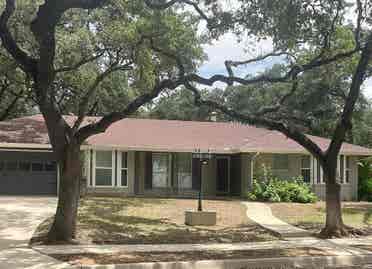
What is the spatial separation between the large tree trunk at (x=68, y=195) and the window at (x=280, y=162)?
54.8ft

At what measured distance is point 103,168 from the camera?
2841 centimetres

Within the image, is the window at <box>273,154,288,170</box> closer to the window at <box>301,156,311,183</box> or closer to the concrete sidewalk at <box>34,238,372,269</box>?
the window at <box>301,156,311,183</box>

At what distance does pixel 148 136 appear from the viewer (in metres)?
29.8

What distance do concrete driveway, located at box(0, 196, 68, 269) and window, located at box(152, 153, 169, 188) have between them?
231 inches

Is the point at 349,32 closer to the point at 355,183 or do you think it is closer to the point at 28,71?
the point at 28,71

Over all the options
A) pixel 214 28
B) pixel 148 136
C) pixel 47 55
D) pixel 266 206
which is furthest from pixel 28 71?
pixel 148 136

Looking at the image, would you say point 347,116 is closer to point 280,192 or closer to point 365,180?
point 280,192

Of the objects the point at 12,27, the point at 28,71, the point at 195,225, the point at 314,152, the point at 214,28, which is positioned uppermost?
A: the point at 12,27

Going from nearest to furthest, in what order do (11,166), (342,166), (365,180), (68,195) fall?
1. (68,195)
2. (11,166)
3. (342,166)
4. (365,180)

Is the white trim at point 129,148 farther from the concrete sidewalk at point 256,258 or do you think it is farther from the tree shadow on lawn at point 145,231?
the concrete sidewalk at point 256,258

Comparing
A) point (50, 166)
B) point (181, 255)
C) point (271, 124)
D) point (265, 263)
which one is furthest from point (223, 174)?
point (265, 263)

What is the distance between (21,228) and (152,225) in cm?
403

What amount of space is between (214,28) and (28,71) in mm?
5288

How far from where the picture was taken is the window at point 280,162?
29.8 meters
